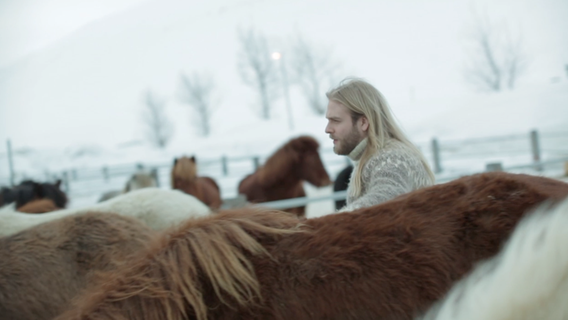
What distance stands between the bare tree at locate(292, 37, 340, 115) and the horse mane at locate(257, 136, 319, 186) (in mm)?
25246

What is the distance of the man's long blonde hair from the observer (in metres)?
2.12

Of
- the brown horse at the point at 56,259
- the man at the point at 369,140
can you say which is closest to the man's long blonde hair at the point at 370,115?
the man at the point at 369,140

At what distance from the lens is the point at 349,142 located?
7.13 feet

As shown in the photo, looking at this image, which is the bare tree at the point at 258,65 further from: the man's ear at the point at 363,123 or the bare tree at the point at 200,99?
the man's ear at the point at 363,123

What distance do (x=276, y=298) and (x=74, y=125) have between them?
7580 centimetres

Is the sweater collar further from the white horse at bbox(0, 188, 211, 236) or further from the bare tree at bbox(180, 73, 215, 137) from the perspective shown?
the bare tree at bbox(180, 73, 215, 137)

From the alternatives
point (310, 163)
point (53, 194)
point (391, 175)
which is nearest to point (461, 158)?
point (310, 163)

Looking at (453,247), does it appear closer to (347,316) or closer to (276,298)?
(347,316)

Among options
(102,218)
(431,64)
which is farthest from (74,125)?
(102,218)

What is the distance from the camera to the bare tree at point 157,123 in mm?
40250

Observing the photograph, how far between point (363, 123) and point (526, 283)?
1443 millimetres

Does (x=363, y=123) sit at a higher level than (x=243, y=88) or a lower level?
lower

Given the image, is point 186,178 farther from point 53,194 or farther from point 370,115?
point 370,115

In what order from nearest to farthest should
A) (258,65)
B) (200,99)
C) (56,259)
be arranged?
(56,259), (258,65), (200,99)
